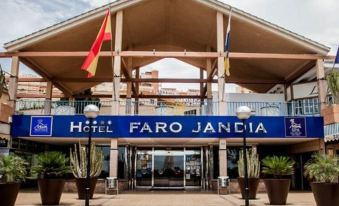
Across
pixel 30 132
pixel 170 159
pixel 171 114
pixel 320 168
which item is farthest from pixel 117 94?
pixel 320 168

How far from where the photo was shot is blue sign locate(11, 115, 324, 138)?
18625mm

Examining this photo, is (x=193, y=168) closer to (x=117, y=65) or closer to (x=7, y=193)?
(x=117, y=65)

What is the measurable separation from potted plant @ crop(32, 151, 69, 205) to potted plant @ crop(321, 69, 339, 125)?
11977 mm

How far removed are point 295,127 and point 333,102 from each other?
2.14 metres

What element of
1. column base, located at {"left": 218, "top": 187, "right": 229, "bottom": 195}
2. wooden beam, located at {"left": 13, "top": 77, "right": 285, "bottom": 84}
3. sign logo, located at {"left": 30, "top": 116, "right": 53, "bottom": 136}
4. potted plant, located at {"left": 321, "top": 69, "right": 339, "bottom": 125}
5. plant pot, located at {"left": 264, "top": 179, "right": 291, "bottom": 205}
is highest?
wooden beam, located at {"left": 13, "top": 77, "right": 285, "bottom": 84}

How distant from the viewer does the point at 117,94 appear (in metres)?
19.1

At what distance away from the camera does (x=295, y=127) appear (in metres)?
19.0

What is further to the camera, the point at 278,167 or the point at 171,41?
the point at 171,41

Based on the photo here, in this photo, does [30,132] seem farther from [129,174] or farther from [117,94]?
[129,174]

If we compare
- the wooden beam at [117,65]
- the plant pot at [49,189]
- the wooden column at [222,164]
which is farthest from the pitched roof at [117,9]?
the plant pot at [49,189]

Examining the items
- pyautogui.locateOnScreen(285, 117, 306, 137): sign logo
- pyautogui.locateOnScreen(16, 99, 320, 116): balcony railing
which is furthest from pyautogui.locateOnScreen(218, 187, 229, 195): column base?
pyautogui.locateOnScreen(285, 117, 306, 137): sign logo

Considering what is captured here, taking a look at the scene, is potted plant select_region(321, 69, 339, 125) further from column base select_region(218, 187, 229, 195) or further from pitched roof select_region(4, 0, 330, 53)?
column base select_region(218, 187, 229, 195)

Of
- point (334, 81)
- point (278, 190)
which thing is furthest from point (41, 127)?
point (334, 81)

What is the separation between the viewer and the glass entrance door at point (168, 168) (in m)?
23.3
